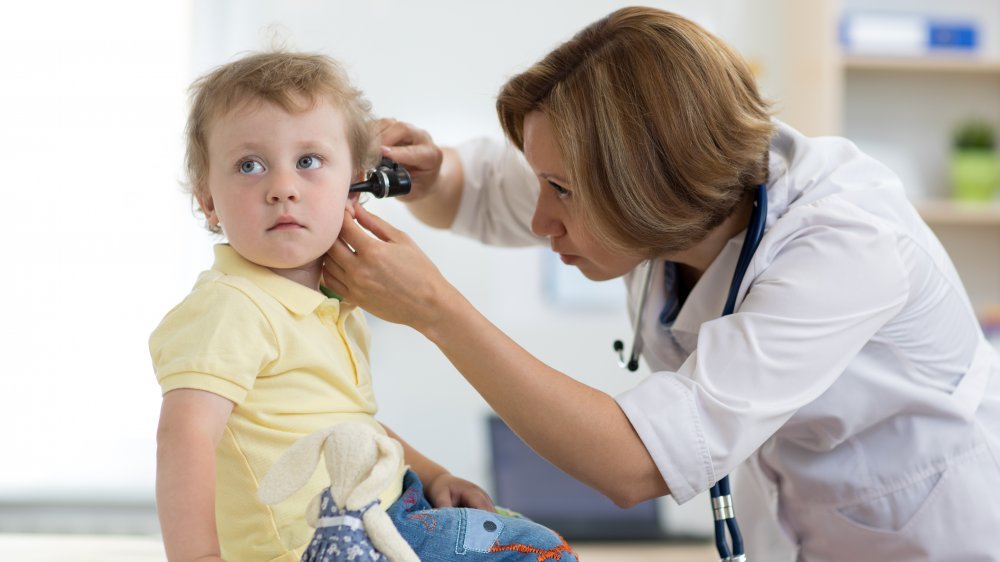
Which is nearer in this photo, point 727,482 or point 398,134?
point 727,482

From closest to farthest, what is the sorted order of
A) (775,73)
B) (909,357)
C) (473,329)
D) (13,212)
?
(473,329) → (909,357) → (13,212) → (775,73)

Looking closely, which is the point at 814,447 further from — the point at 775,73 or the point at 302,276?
the point at 775,73

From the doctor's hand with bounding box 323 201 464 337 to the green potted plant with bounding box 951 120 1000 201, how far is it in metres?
3.00

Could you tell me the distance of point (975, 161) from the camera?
353cm

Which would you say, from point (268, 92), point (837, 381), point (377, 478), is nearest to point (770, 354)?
point (837, 381)

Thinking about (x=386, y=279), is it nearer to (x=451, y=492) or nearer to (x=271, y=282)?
(x=271, y=282)

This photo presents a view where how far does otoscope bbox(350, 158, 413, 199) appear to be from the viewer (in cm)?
119

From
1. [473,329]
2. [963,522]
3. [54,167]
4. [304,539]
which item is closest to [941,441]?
[963,522]

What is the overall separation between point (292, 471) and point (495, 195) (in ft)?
3.13

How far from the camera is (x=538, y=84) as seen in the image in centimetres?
134

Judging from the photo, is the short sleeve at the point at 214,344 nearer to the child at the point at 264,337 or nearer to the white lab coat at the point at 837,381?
the child at the point at 264,337

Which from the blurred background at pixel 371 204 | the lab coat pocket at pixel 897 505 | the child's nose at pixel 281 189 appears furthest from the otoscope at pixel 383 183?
the blurred background at pixel 371 204

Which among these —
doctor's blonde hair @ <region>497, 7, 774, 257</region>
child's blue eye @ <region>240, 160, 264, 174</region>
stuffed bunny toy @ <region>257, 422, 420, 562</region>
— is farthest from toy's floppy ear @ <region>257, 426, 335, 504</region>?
doctor's blonde hair @ <region>497, 7, 774, 257</region>

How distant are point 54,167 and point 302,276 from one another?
239cm
